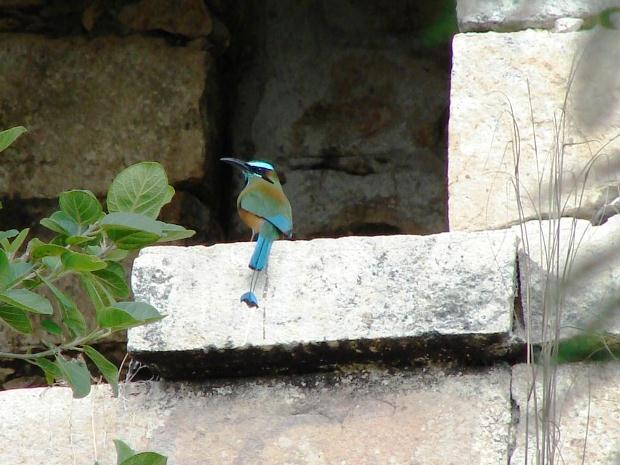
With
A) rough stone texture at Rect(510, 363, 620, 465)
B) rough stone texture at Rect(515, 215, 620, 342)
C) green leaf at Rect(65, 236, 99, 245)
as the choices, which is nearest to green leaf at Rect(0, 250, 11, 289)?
green leaf at Rect(65, 236, 99, 245)

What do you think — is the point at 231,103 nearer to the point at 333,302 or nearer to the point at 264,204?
the point at 264,204

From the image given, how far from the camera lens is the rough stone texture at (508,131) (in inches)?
100.0

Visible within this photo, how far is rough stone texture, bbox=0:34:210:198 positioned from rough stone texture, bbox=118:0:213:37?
0.05m

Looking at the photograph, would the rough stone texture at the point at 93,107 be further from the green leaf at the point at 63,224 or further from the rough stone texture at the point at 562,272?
the green leaf at the point at 63,224

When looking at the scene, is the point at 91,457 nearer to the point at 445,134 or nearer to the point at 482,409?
the point at 482,409

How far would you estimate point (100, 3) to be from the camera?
405cm

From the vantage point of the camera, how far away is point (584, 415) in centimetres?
237

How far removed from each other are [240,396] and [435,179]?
1.62 meters

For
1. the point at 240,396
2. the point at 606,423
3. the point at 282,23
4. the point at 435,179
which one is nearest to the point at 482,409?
the point at 606,423

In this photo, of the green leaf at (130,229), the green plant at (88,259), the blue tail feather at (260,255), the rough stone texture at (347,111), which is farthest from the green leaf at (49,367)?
the rough stone texture at (347,111)

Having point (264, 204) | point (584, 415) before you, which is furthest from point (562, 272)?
A: point (264, 204)

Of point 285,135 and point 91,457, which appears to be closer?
point 91,457

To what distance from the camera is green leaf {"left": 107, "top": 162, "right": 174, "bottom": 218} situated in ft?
6.95

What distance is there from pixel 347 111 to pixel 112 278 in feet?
6.66
